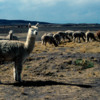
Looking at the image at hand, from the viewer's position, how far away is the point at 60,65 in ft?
55.3

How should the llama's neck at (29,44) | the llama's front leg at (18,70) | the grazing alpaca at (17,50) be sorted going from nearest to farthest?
the grazing alpaca at (17,50) → the llama's front leg at (18,70) → the llama's neck at (29,44)

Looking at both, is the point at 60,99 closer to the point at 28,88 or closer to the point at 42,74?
the point at 28,88

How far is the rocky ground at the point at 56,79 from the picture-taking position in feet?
34.2

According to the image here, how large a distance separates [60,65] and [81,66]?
1.41 meters

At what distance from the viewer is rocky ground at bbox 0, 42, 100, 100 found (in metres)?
10.4

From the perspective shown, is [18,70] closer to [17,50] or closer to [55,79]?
[17,50]

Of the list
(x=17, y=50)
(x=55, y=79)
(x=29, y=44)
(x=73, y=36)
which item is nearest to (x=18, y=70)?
(x=17, y=50)

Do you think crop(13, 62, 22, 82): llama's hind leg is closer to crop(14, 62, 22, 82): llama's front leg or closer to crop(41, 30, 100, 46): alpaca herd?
crop(14, 62, 22, 82): llama's front leg

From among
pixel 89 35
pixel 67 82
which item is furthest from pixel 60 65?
pixel 89 35

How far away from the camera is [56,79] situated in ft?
45.1

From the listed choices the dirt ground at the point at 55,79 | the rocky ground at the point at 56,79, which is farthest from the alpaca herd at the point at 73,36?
the rocky ground at the point at 56,79

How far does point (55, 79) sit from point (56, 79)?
55mm

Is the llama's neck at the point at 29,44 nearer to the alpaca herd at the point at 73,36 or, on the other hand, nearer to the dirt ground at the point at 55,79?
the dirt ground at the point at 55,79

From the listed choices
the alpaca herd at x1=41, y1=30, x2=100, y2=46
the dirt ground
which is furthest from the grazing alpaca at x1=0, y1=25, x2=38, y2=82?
the alpaca herd at x1=41, y1=30, x2=100, y2=46
